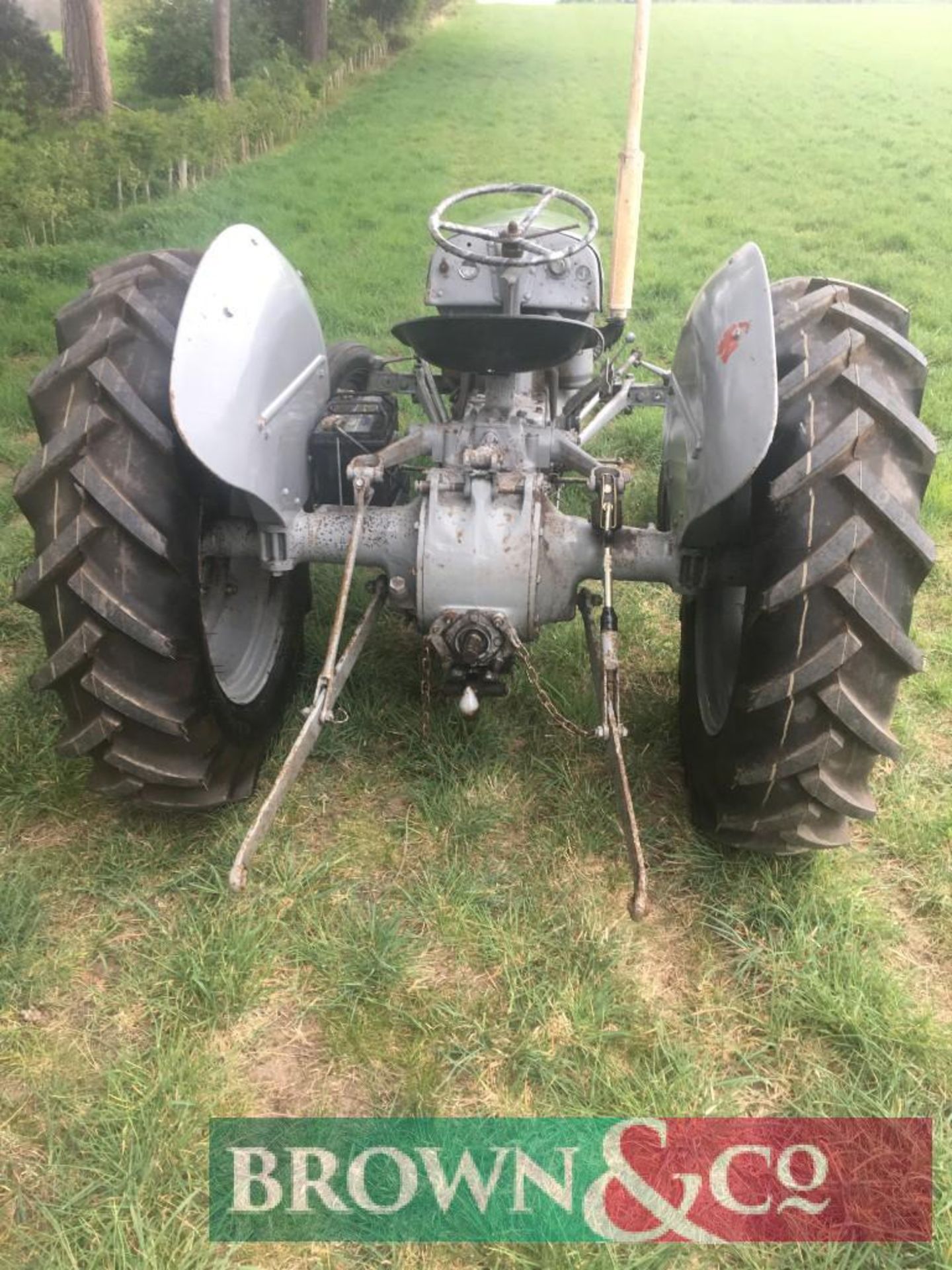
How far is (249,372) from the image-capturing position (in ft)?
7.48

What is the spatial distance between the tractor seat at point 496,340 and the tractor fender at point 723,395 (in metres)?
0.29

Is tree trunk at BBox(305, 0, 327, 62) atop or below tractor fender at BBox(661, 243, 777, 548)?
atop

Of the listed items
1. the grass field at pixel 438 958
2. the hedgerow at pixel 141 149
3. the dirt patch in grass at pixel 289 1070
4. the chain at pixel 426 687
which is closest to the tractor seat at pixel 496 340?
the chain at pixel 426 687

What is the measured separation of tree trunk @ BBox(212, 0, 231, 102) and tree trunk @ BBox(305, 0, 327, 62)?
1.18 meters

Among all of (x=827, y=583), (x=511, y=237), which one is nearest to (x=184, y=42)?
(x=511, y=237)

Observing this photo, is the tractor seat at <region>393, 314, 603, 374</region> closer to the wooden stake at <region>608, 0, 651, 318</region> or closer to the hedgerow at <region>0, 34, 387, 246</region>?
the wooden stake at <region>608, 0, 651, 318</region>

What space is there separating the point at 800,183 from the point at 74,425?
953 cm

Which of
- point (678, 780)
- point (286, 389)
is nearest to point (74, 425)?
point (286, 389)

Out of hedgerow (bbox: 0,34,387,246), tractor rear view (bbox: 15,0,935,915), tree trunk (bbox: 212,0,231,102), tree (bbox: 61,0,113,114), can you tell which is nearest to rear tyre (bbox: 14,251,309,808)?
tractor rear view (bbox: 15,0,935,915)

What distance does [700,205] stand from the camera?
9.12 metres

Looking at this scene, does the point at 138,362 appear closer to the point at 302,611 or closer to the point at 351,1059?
the point at 302,611

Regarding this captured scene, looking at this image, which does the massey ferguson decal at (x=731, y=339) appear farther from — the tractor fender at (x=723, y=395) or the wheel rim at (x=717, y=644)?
the wheel rim at (x=717, y=644)

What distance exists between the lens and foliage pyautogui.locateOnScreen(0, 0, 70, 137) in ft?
26.7

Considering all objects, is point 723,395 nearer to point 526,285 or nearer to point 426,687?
point 426,687
